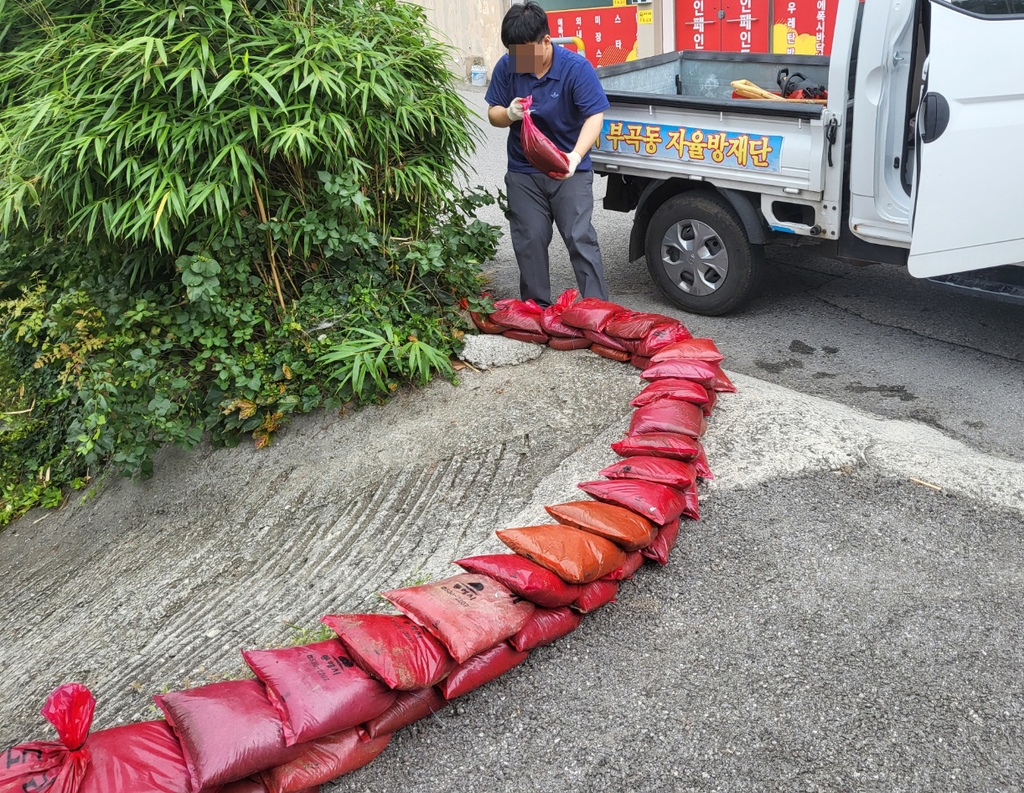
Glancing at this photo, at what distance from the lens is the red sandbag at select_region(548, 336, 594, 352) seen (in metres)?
4.72

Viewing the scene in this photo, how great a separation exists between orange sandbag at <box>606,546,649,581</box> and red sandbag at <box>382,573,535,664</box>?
0.36 m

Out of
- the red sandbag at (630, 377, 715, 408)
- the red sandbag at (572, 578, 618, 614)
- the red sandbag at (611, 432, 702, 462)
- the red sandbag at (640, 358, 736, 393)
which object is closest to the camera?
the red sandbag at (572, 578, 618, 614)

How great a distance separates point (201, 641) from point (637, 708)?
A: 1637 millimetres

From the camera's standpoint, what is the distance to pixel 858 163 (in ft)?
15.4

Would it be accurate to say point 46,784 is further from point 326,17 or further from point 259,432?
point 326,17

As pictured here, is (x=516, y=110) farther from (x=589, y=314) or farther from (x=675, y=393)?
(x=675, y=393)

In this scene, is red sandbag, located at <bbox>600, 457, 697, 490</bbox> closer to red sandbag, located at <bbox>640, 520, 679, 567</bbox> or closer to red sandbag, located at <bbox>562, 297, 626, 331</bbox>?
red sandbag, located at <bbox>640, 520, 679, 567</bbox>

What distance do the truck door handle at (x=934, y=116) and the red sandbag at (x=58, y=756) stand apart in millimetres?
4097

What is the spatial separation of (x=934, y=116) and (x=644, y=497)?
2457 mm

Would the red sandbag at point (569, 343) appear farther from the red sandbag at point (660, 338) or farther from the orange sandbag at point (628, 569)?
the orange sandbag at point (628, 569)

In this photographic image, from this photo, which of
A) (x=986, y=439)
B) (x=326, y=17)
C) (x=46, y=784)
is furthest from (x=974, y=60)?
(x=46, y=784)

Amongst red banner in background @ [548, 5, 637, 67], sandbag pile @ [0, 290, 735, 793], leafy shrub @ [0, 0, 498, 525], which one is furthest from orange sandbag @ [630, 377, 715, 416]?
red banner in background @ [548, 5, 637, 67]

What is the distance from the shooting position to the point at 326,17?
4.46 m

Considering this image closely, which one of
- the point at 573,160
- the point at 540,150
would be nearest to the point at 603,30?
the point at 573,160
